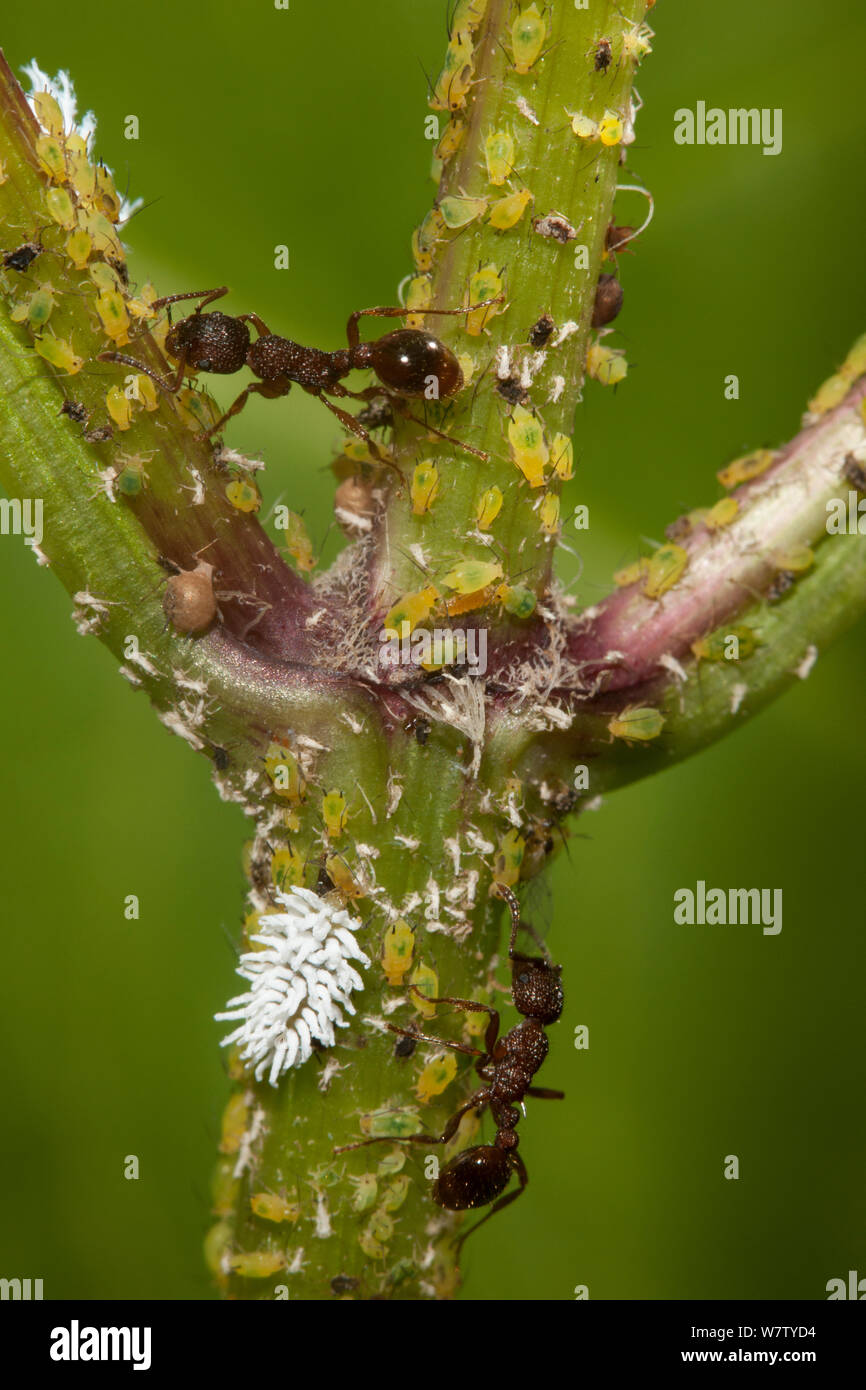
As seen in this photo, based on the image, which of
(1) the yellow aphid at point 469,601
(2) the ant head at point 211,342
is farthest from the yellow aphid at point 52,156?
(1) the yellow aphid at point 469,601

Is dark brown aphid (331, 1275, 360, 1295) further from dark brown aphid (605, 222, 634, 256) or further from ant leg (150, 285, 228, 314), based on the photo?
dark brown aphid (605, 222, 634, 256)

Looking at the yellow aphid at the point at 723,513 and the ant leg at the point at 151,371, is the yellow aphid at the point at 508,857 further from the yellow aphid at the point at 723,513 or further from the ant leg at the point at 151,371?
the ant leg at the point at 151,371

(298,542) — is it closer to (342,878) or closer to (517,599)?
(517,599)

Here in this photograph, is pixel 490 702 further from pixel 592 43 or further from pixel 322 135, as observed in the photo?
pixel 322 135

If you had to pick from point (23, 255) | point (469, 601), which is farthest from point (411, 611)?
point (23, 255)

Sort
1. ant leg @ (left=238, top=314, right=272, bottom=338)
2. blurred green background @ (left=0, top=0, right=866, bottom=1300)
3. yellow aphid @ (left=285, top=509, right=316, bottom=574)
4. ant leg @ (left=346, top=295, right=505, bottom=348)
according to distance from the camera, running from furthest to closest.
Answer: blurred green background @ (left=0, top=0, right=866, bottom=1300), ant leg @ (left=238, top=314, right=272, bottom=338), yellow aphid @ (left=285, top=509, right=316, bottom=574), ant leg @ (left=346, top=295, right=505, bottom=348)

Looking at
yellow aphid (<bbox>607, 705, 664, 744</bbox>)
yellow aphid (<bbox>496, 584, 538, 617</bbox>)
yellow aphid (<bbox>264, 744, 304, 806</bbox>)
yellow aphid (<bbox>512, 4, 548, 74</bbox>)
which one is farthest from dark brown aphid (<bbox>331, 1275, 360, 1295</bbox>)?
yellow aphid (<bbox>512, 4, 548, 74</bbox>)
